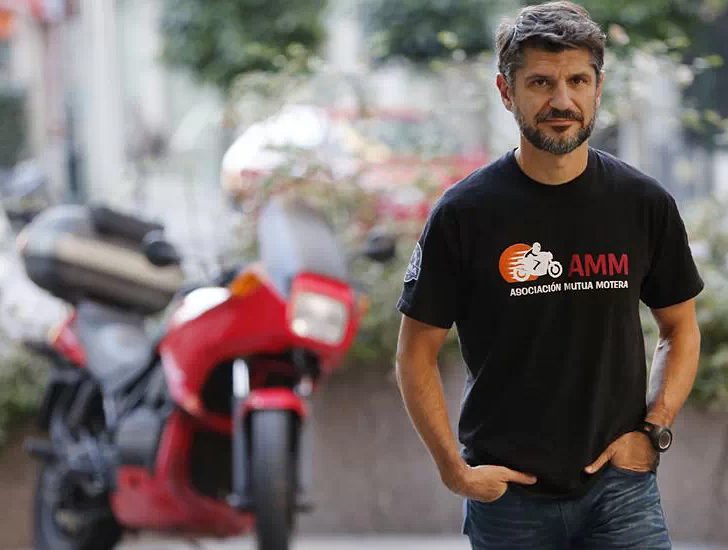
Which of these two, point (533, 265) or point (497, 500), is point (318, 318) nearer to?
point (497, 500)

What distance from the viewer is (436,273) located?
303 centimetres

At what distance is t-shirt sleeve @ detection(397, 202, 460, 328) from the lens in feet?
9.91

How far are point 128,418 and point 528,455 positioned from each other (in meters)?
2.49

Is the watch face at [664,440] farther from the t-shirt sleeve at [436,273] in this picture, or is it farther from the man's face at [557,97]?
the man's face at [557,97]

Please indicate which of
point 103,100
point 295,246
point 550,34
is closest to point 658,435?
point 550,34

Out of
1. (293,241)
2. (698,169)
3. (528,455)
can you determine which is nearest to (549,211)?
(528,455)

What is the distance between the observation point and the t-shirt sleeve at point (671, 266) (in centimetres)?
308

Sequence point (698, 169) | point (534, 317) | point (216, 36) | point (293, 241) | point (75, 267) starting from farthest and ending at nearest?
point (216, 36)
point (698, 169)
point (75, 267)
point (293, 241)
point (534, 317)

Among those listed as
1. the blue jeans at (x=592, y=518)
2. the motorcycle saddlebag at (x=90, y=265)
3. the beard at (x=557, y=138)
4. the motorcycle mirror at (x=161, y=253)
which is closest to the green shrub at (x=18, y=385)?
the motorcycle saddlebag at (x=90, y=265)

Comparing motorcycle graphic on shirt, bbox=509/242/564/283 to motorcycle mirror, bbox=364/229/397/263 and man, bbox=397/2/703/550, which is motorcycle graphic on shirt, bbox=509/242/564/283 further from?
motorcycle mirror, bbox=364/229/397/263

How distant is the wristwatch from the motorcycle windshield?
6.06 feet

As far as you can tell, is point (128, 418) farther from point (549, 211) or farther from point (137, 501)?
point (549, 211)

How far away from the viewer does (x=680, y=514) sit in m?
5.89

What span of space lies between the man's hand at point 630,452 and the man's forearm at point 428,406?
30cm
